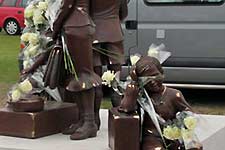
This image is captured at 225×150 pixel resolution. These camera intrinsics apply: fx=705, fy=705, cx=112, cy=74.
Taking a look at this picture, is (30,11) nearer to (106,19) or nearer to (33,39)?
(33,39)

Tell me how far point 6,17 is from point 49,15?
19.1 meters

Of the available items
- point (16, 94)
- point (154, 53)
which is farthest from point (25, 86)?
point (154, 53)

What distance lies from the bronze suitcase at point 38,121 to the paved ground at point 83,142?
46 mm

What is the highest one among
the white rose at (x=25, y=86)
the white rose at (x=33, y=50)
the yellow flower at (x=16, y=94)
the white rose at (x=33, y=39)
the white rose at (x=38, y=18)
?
the white rose at (x=38, y=18)

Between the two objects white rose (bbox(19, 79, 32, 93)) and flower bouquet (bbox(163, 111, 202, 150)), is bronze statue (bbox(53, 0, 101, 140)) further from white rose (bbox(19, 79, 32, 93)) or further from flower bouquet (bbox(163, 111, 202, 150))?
flower bouquet (bbox(163, 111, 202, 150))

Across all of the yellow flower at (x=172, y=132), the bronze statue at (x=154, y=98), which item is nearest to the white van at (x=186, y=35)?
the bronze statue at (x=154, y=98)

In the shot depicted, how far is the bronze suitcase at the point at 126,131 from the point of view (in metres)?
3.54

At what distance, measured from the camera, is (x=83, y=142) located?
4.01m

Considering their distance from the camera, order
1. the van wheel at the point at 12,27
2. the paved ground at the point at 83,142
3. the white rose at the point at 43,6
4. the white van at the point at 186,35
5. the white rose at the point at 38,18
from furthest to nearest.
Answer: the van wheel at the point at 12,27
the white van at the point at 186,35
the white rose at the point at 38,18
the white rose at the point at 43,6
the paved ground at the point at 83,142

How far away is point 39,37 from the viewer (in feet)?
14.6

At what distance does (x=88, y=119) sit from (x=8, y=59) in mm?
10297

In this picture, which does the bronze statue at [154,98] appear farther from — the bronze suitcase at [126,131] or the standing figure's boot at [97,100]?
the standing figure's boot at [97,100]

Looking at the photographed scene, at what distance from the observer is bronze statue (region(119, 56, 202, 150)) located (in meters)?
3.58

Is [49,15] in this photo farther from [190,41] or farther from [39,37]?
[190,41]
